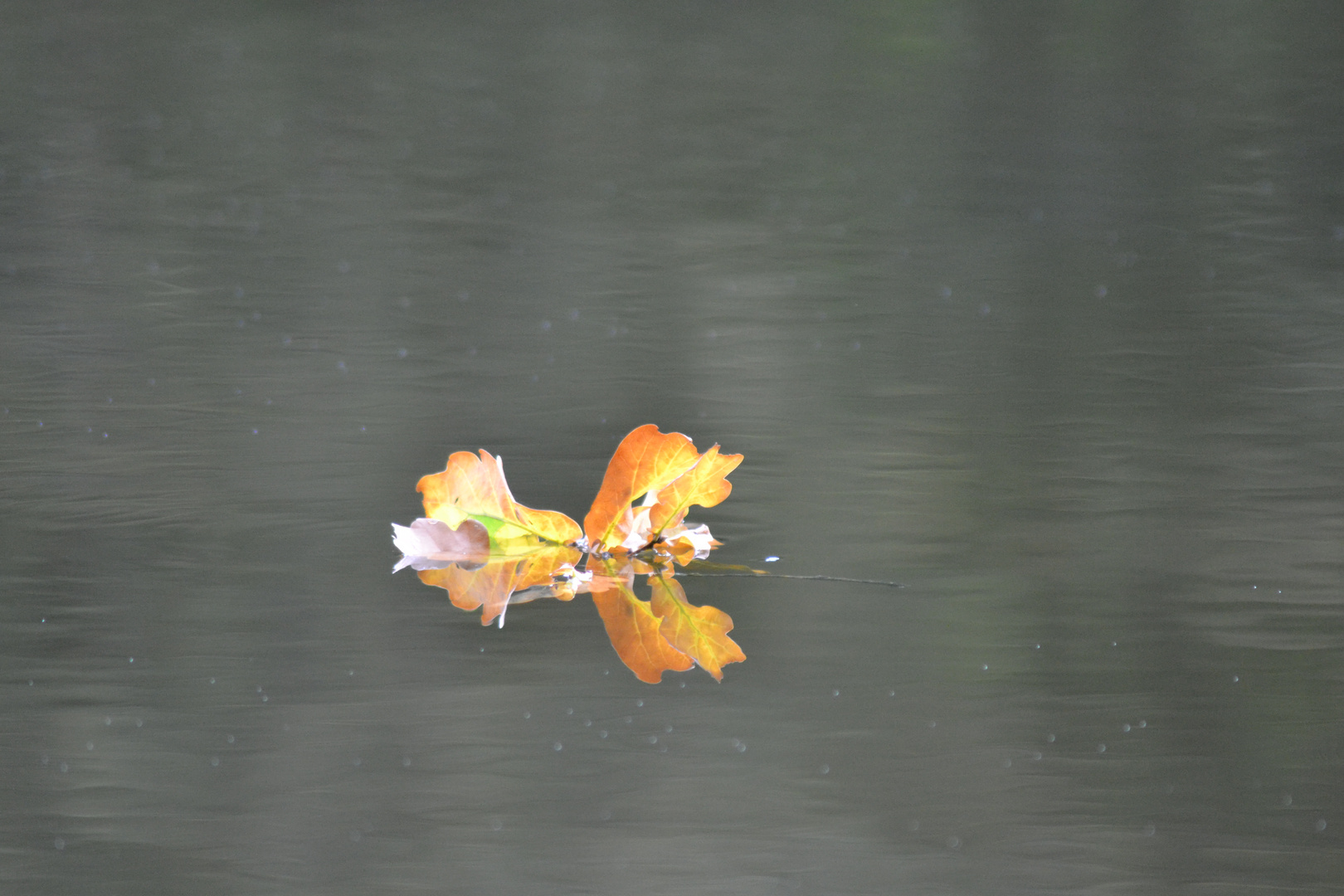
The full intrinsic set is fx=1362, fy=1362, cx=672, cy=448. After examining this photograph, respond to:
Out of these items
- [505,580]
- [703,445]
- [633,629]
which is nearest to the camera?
[633,629]

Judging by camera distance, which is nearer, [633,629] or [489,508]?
[633,629]

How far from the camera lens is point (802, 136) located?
3111mm

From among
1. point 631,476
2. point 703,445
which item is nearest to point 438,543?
point 631,476

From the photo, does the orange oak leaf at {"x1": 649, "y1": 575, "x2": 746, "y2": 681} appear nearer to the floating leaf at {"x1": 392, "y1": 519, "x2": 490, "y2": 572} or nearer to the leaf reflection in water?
the leaf reflection in water

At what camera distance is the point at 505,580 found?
880 mm

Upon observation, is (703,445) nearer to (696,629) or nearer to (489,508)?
(489,508)

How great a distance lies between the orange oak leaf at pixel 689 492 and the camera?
0.92 metres

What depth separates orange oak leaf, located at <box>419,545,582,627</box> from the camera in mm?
832

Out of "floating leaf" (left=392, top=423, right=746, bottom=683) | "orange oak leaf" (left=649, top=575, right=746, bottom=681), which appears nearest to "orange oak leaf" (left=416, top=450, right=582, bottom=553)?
"floating leaf" (left=392, top=423, right=746, bottom=683)

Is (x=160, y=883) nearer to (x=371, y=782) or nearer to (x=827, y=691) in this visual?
(x=371, y=782)

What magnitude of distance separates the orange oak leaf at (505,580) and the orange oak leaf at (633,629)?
1.0 inches

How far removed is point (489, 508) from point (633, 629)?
19 cm

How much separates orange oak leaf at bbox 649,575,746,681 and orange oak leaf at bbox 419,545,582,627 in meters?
0.06

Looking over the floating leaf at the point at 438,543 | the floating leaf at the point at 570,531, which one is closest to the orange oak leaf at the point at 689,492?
the floating leaf at the point at 570,531
